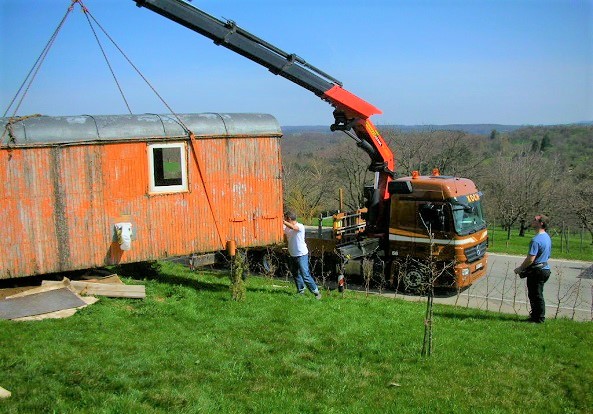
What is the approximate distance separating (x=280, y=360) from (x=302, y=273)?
3.50 meters

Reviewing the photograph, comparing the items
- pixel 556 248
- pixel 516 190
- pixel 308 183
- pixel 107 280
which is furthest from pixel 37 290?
pixel 516 190

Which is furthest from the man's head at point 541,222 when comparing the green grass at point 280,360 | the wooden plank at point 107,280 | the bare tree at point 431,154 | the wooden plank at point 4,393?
the bare tree at point 431,154

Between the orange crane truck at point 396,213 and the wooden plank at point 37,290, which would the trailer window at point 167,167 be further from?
the orange crane truck at point 396,213

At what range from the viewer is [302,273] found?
10.2m

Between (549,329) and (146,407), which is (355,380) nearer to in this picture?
(146,407)

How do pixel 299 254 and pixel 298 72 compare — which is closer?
pixel 299 254

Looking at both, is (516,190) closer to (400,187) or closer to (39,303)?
(400,187)

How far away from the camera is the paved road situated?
39.1 ft

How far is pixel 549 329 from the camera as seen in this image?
9.03m

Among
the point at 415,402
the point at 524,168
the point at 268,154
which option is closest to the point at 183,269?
the point at 268,154

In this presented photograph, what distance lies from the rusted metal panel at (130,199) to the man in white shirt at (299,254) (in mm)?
956

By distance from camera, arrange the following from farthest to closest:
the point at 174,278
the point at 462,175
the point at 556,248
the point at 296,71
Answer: the point at 462,175 → the point at 556,248 → the point at 296,71 → the point at 174,278

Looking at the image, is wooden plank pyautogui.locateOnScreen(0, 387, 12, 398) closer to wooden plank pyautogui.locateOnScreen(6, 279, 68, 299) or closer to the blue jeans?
wooden plank pyautogui.locateOnScreen(6, 279, 68, 299)

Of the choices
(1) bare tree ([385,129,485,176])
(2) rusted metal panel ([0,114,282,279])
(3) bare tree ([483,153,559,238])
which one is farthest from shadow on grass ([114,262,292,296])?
(3) bare tree ([483,153,559,238])
